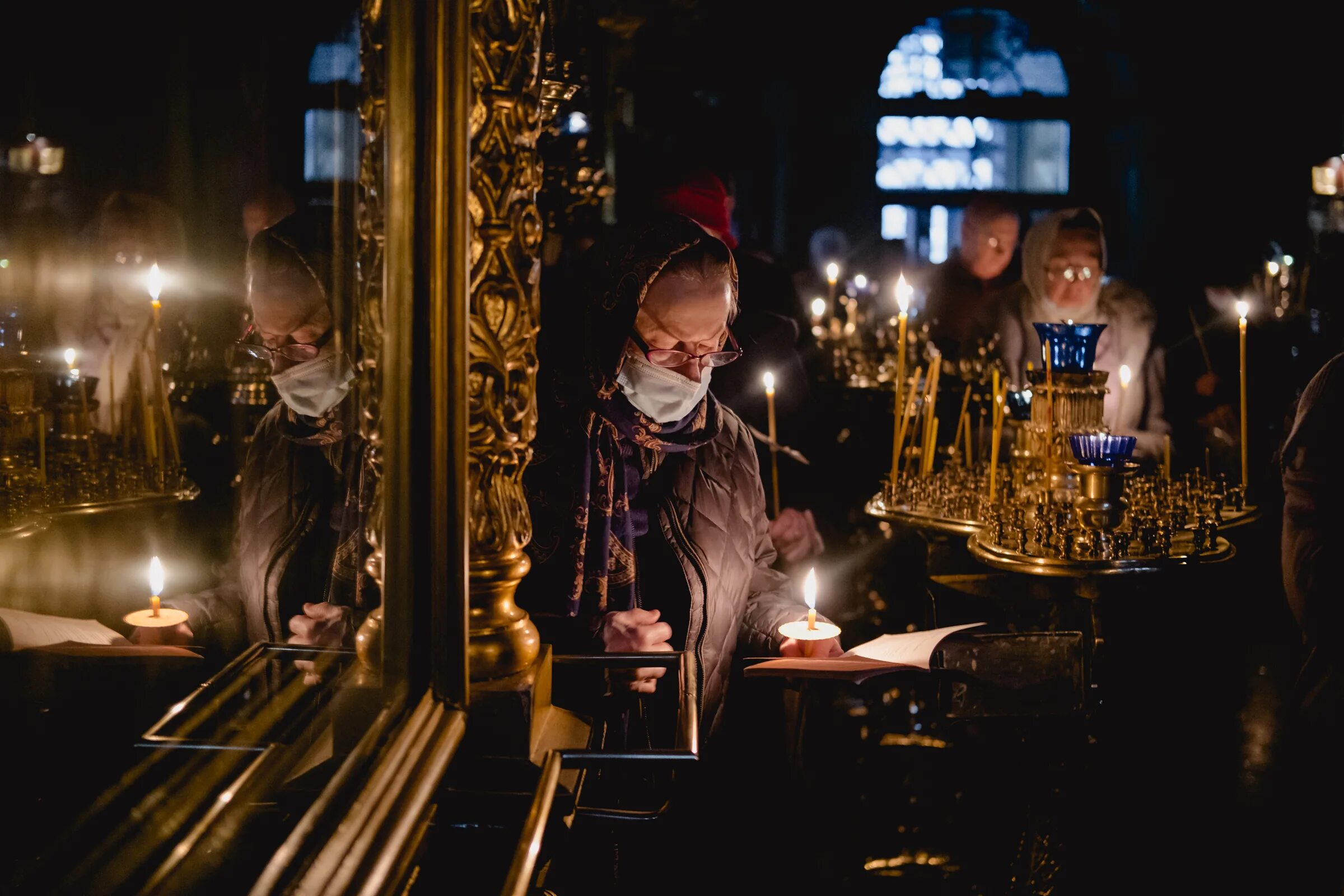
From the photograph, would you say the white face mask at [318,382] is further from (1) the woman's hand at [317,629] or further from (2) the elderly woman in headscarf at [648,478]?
(2) the elderly woman in headscarf at [648,478]

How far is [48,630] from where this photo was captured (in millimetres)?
630

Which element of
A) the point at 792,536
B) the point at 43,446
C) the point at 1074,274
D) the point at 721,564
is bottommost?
the point at 792,536

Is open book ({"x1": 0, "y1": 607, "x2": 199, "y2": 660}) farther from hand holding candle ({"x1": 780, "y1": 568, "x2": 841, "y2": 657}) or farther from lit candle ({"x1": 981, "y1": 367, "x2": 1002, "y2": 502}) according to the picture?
lit candle ({"x1": 981, "y1": 367, "x2": 1002, "y2": 502})

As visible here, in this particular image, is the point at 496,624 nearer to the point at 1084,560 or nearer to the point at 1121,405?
the point at 1084,560

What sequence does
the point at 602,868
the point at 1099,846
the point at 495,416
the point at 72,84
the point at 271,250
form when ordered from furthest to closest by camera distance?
1. the point at 1099,846
2. the point at 602,868
3. the point at 495,416
4. the point at 271,250
5. the point at 72,84

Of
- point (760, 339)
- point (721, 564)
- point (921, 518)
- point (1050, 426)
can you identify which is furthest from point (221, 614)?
point (760, 339)

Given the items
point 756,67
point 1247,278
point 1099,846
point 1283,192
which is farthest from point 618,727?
point 756,67

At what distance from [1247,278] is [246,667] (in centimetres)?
893

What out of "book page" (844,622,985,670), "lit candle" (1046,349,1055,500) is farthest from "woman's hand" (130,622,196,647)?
"lit candle" (1046,349,1055,500)

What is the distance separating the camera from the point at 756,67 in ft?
43.4

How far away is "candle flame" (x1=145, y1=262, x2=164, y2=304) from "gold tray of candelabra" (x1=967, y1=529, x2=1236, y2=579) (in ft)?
7.53

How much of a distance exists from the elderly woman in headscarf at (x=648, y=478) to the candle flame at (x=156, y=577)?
55.4 inches

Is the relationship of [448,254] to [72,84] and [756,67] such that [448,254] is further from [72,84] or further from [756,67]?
[756,67]

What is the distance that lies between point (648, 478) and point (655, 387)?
0.73ft
